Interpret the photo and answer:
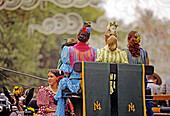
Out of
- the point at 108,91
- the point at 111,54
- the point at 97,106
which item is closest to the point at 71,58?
the point at 111,54

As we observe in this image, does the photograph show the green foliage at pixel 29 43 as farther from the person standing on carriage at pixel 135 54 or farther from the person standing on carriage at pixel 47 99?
the person standing on carriage at pixel 135 54

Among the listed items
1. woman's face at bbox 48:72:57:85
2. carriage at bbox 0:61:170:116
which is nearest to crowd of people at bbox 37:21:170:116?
carriage at bbox 0:61:170:116

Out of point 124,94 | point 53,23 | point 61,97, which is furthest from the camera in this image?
point 53,23

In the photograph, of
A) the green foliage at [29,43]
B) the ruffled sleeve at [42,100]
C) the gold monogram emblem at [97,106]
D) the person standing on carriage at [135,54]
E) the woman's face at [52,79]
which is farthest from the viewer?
the green foliage at [29,43]

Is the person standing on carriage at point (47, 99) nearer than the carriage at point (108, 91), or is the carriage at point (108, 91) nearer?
the carriage at point (108, 91)

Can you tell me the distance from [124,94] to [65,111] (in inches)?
36.4

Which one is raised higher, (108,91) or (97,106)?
(108,91)

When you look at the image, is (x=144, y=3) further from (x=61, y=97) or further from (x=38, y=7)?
(x=61, y=97)

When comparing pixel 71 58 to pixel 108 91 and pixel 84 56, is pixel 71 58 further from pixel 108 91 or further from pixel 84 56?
pixel 108 91

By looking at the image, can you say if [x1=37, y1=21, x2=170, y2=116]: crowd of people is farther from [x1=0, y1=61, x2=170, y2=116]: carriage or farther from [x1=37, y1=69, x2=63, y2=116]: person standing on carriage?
[x1=0, y1=61, x2=170, y2=116]: carriage

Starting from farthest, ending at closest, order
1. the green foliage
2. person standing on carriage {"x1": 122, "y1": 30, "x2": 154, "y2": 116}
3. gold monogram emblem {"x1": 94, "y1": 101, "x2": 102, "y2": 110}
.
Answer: the green foliage → person standing on carriage {"x1": 122, "y1": 30, "x2": 154, "y2": 116} → gold monogram emblem {"x1": 94, "y1": 101, "x2": 102, "y2": 110}

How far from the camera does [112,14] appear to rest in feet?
40.5

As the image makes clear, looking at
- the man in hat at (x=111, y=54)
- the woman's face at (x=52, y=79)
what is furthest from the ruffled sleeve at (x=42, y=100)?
the man in hat at (x=111, y=54)

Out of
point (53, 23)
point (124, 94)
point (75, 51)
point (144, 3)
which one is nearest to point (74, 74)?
point (75, 51)
